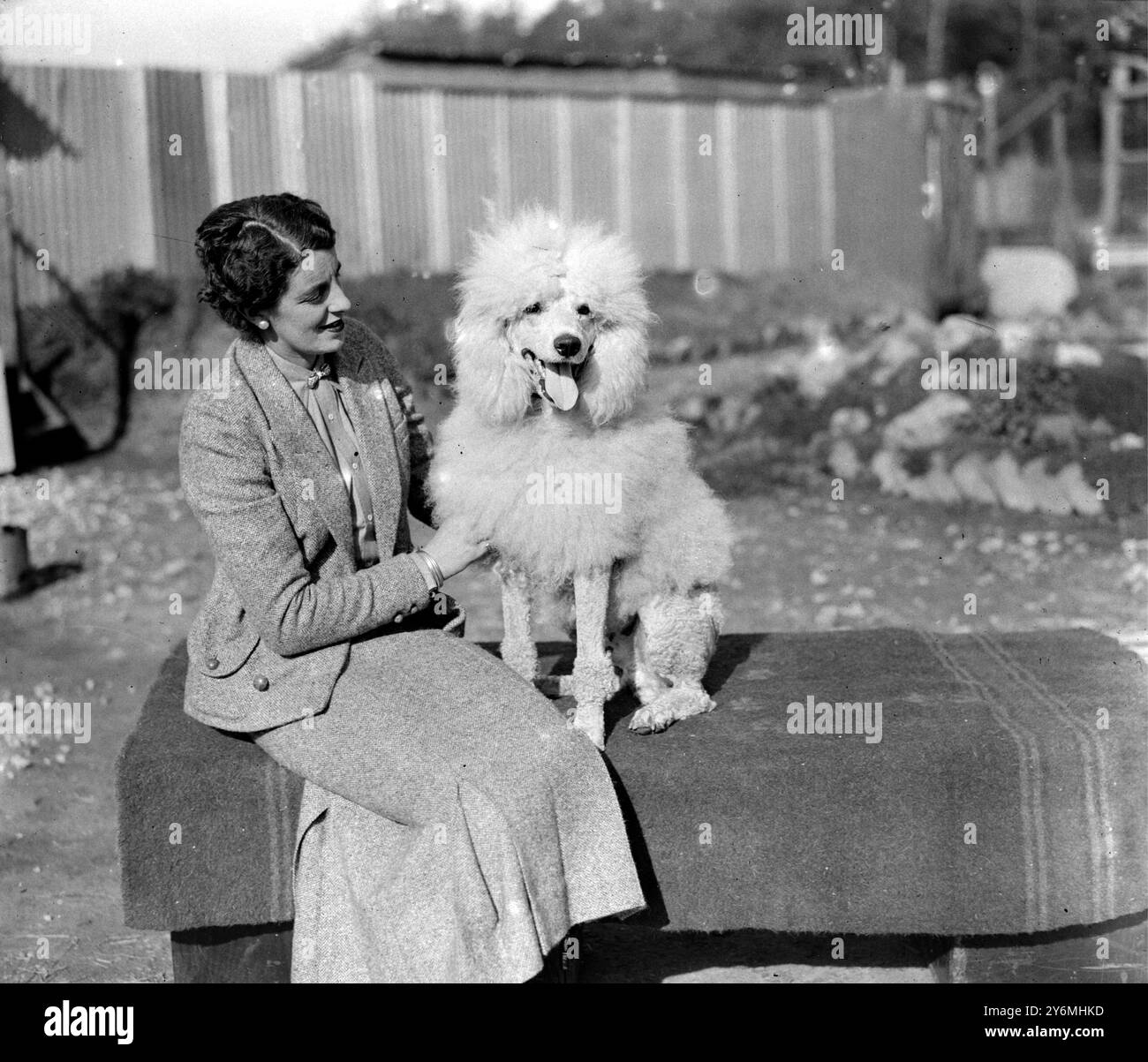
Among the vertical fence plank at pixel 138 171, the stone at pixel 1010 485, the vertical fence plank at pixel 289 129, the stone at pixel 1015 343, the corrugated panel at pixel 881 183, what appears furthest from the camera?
the corrugated panel at pixel 881 183

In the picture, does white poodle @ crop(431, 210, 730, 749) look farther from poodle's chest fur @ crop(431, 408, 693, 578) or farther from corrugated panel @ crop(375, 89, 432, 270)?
corrugated panel @ crop(375, 89, 432, 270)

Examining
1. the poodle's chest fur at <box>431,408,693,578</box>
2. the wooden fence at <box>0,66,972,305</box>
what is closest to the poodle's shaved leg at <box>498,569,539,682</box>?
the poodle's chest fur at <box>431,408,693,578</box>

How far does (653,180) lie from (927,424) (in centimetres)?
775

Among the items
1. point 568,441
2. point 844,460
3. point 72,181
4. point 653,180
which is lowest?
point 844,460

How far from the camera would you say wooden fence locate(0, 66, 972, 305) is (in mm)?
11156

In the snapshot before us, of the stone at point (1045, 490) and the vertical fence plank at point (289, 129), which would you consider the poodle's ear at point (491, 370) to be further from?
the vertical fence plank at point (289, 129)

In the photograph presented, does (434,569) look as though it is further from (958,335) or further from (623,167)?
(623,167)

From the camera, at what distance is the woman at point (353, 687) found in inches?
113

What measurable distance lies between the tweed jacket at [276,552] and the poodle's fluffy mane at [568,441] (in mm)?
233

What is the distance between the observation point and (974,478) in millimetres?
8336

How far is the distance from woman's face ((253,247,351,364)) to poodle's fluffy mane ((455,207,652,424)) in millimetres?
302

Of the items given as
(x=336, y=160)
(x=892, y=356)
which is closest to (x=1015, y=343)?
(x=892, y=356)

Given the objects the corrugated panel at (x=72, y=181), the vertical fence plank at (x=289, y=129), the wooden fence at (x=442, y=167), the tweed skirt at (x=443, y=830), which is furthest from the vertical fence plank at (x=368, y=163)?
the tweed skirt at (x=443, y=830)
